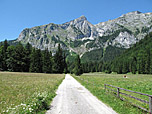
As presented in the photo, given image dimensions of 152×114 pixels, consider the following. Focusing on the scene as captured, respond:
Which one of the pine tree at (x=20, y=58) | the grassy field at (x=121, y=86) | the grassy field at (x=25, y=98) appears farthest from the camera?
the pine tree at (x=20, y=58)

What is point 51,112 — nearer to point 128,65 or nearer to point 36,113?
point 36,113

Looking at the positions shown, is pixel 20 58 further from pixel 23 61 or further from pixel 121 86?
pixel 121 86

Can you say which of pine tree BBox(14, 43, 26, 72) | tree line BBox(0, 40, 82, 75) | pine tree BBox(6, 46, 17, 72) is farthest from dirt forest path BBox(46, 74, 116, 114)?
pine tree BBox(14, 43, 26, 72)

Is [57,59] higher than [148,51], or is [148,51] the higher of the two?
[148,51]

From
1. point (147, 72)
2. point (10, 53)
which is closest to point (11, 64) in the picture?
point (10, 53)

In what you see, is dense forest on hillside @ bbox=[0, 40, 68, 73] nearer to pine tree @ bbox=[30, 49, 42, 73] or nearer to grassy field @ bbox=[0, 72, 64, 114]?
pine tree @ bbox=[30, 49, 42, 73]

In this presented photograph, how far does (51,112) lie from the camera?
7.93 metres

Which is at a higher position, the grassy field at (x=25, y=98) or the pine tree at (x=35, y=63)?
the pine tree at (x=35, y=63)

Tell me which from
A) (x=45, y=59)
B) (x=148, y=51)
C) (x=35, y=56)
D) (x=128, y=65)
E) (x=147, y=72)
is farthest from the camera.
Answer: (x=128, y=65)

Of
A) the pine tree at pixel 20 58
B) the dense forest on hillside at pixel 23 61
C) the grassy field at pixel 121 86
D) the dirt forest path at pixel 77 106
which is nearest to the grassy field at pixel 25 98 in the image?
the dirt forest path at pixel 77 106

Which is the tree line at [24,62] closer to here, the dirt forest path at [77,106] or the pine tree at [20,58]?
the pine tree at [20,58]

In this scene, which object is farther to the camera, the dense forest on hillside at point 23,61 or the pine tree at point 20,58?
the pine tree at point 20,58

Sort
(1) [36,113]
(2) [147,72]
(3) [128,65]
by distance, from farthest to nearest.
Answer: (3) [128,65] → (2) [147,72] → (1) [36,113]

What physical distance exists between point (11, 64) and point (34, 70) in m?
13.6
